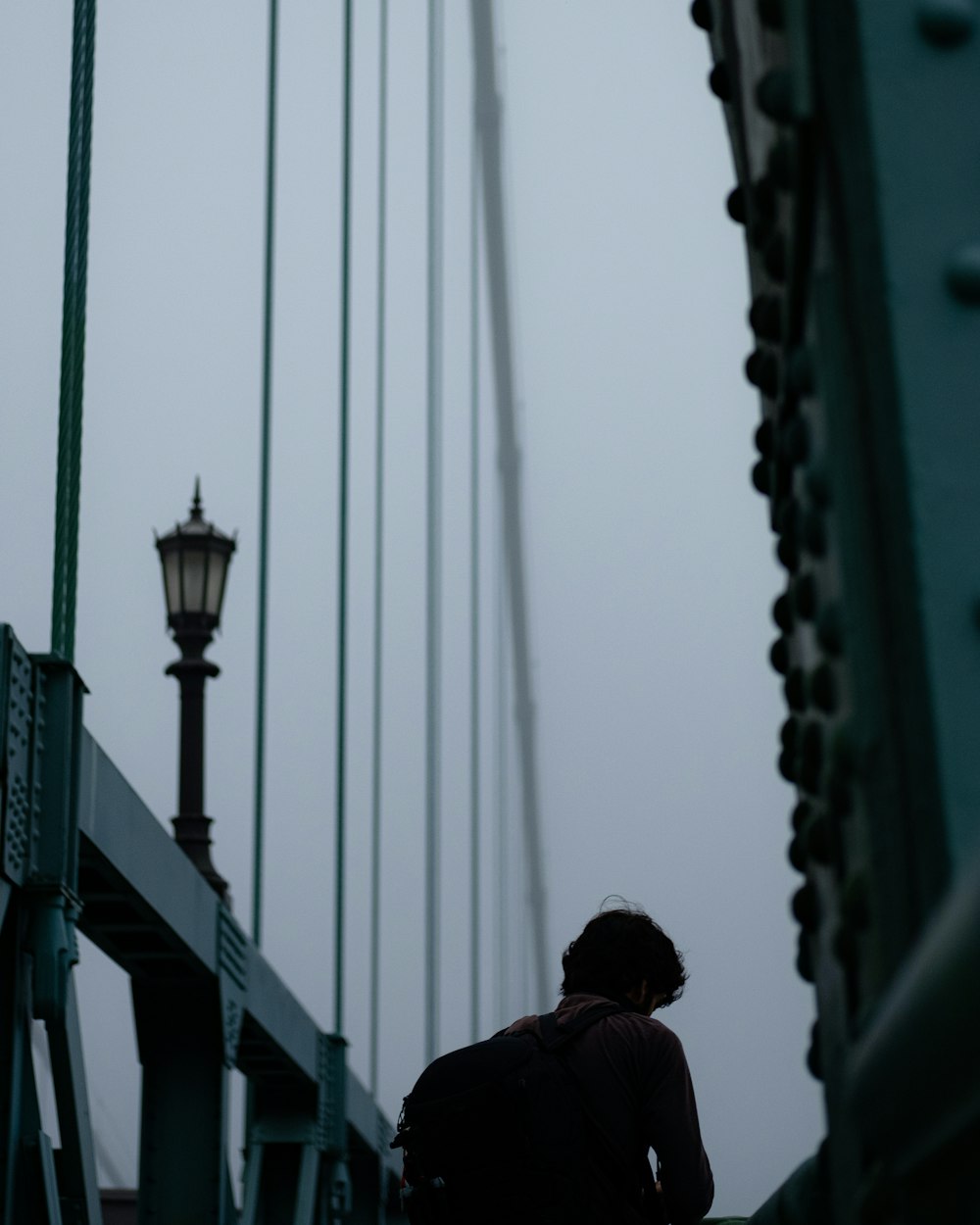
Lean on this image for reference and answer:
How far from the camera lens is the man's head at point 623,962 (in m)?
2.23

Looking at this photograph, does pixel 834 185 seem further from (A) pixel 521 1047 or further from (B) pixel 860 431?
(A) pixel 521 1047

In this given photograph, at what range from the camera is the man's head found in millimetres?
2230

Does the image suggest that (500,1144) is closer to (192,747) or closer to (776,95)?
(776,95)

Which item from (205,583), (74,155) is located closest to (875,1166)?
(74,155)

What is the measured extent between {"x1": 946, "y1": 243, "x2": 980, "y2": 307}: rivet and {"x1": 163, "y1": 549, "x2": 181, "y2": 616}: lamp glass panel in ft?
17.5

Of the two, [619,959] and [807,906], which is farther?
[619,959]

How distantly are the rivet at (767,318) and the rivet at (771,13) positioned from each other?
125 mm

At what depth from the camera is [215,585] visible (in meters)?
5.70

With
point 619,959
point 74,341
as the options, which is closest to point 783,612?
point 619,959

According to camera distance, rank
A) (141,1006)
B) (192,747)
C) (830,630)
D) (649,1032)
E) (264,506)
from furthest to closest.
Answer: (264,506) < (192,747) < (141,1006) < (649,1032) < (830,630)

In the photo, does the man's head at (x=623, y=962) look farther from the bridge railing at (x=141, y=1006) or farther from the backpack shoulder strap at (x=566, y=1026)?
the bridge railing at (x=141, y=1006)

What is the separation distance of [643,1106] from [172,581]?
3.82 m

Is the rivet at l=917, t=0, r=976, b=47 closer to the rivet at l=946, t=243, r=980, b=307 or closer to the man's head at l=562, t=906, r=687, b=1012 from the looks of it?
the rivet at l=946, t=243, r=980, b=307

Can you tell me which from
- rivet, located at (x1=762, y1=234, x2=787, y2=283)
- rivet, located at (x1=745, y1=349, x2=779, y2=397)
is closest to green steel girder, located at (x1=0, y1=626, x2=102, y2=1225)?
rivet, located at (x1=745, y1=349, x2=779, y2=397)
